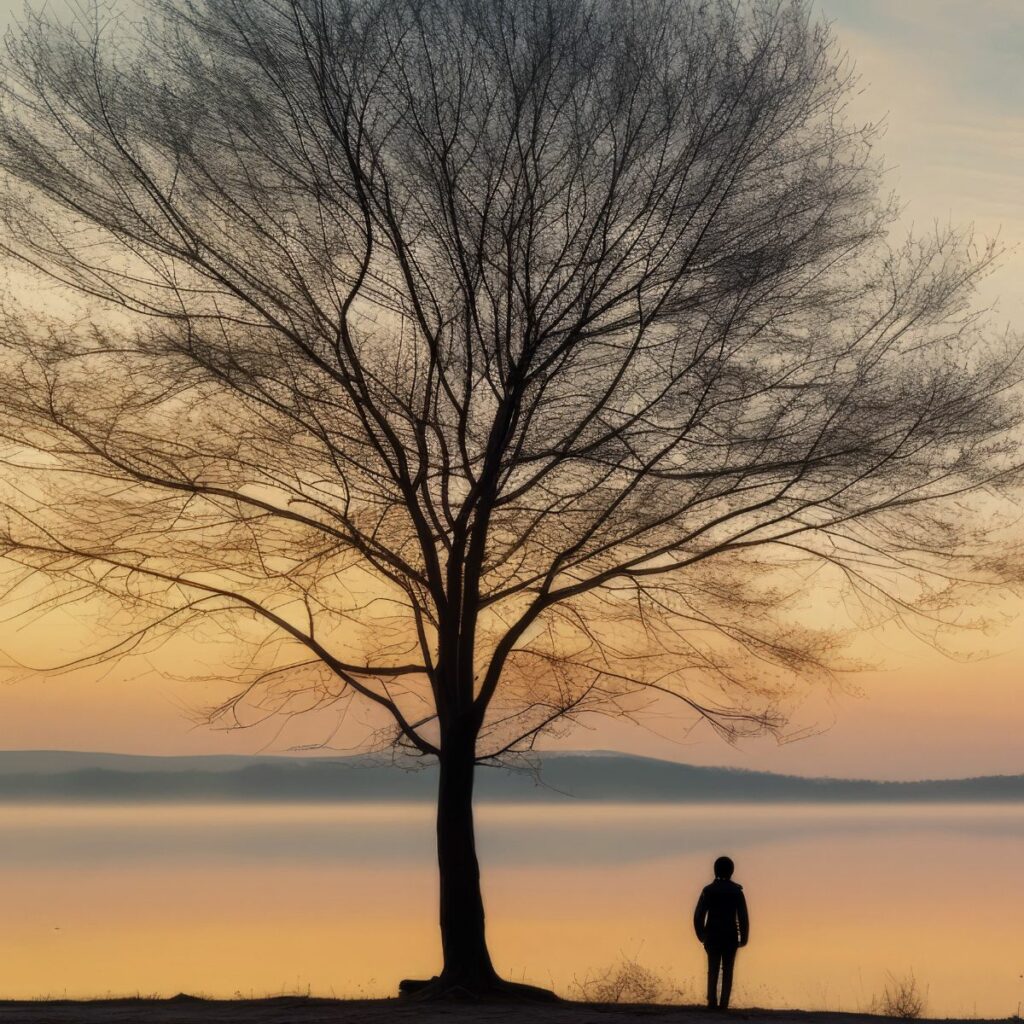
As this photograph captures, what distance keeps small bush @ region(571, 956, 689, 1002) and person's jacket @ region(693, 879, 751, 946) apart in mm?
2691

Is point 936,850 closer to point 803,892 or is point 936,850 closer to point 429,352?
point 803,892

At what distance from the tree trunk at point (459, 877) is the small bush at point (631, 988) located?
198 centimetres

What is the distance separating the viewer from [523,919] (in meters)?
30.7

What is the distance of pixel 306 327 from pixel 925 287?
5.78 m

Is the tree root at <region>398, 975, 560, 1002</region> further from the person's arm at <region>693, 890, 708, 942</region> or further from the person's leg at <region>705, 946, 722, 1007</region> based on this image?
the person's arm at <region>693, 890, 708, 942</region>

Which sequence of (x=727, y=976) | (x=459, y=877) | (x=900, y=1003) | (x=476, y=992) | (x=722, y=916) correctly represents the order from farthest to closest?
(x=900, y=1003), (x=459, y=877), (x=476, y=992), (x=727, y=976), (x=722, y=916)

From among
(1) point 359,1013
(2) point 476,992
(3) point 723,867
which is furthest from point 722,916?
(1) point 359,1013

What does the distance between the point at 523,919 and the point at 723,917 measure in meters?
20.7

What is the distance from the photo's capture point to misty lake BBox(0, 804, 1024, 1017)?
21203mm

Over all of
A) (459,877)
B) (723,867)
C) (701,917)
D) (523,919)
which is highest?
(723,867)

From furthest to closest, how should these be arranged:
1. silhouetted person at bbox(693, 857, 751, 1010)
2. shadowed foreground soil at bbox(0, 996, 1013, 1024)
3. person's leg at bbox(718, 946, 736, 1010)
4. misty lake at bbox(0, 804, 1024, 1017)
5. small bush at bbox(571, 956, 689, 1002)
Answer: misty lake at bbox(0, 804, 1024, 1017)
small bush at bbox(571, 956, 689, 1002)
person's leg at bbox(718, 946, 736, 1010)
silhouetted person at bbox(693, 857, 751, 1010)
shadowed foreground soil at bbox(0, 996, 1013, 1024)

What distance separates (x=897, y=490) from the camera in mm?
12461

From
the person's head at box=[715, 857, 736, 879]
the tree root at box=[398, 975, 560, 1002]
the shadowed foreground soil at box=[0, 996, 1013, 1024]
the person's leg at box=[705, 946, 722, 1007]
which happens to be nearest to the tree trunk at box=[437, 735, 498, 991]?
the tree root at box=[398, 975, 560, 1002]

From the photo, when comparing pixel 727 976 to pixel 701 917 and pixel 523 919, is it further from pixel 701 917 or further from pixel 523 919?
pixel 523 919
